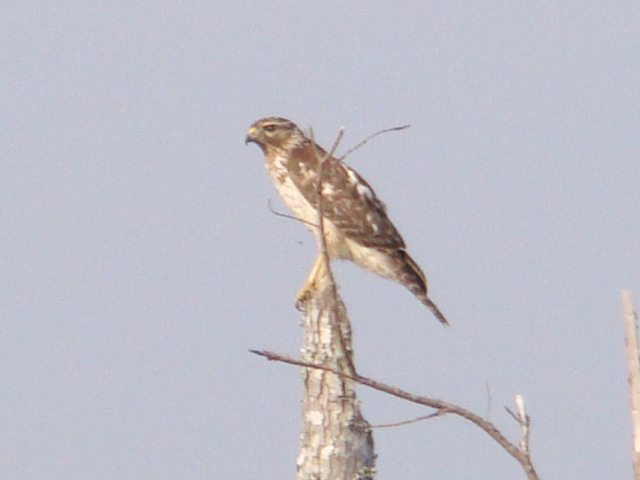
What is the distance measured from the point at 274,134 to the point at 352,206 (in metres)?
0.97

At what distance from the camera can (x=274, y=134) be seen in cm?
1240

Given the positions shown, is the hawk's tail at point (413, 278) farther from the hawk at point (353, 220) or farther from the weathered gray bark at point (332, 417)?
the weathered gray bark at point (332, 417)

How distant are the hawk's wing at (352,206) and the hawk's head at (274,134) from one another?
0.41 meters

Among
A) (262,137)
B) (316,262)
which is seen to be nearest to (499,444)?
(316,262)

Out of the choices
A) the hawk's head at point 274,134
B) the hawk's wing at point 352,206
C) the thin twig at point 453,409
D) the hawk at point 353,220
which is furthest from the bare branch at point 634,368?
the hawk's head at point 274,134

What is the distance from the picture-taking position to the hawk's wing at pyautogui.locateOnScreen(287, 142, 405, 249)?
1172 centimetres

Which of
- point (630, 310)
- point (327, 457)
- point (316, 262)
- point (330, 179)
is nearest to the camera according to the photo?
point (630, 310)

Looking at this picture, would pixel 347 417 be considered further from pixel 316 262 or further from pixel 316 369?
pixel 316 262

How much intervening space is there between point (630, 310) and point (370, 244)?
6.49 m

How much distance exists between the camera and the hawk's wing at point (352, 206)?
1172 cm

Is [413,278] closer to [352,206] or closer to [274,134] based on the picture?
[352,206]

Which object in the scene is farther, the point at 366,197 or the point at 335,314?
the point at 366,197

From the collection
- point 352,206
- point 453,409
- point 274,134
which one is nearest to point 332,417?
point 453,409

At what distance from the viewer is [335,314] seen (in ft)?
22.7
